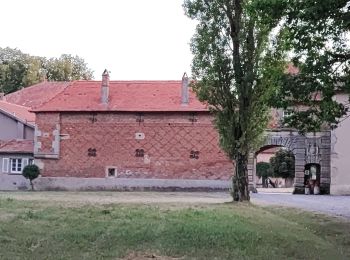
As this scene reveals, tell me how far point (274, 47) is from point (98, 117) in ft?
73.5

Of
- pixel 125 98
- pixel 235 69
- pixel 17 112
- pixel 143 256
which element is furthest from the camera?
pixel 17 112

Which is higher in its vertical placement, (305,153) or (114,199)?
(305,153)

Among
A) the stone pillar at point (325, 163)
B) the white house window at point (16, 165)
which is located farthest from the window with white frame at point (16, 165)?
the stone pillar at point (325, 163)

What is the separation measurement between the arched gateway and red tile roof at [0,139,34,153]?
17.1 m

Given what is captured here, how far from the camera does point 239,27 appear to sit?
922 inches

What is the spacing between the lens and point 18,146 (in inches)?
1788

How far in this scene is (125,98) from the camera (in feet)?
146

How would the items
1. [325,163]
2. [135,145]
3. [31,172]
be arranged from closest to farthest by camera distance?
[325,163] < [31,172] < [135,145]

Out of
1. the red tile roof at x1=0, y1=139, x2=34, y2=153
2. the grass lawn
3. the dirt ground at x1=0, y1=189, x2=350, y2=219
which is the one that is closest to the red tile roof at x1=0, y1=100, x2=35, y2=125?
the red tile roof at x1=0, y1=139, x2=34, y2=153

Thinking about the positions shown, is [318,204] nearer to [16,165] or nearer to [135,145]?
[135,145]

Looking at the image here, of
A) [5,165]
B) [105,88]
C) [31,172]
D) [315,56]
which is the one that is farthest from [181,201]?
[5,165]

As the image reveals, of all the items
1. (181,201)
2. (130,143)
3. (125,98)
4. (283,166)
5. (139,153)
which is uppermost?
(125,98)

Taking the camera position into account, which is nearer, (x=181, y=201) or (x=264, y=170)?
(x=181, y=201)

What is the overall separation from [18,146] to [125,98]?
9.33 meters
